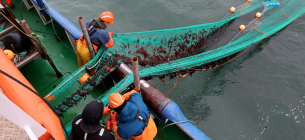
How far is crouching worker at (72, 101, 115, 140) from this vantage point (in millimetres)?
2227

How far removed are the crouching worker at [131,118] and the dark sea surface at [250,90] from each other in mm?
1815

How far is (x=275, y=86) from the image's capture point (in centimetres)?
482

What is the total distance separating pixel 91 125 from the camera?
2365mm

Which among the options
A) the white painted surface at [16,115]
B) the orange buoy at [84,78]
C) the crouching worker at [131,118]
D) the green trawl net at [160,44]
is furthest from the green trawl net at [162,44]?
the white painted surface at [16,115]

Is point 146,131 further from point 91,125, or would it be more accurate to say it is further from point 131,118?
point 91,125

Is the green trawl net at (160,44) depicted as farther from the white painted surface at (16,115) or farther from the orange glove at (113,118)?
→ the white painted surface at (16,115)

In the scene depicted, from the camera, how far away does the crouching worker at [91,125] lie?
2.23m

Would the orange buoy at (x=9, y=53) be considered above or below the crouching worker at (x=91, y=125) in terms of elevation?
above

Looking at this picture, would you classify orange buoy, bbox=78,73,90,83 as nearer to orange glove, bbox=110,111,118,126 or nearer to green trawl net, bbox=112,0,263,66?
green trawl net, bbox=112,0,263,66

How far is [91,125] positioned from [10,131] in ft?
2.96

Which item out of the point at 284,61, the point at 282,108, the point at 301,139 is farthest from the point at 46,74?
the point at 284,61

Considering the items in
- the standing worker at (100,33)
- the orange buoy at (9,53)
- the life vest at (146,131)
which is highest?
the standing worker at (100,33)

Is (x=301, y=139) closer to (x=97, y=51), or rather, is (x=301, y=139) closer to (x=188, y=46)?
(x=188, y=46)

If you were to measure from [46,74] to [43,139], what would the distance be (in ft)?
10.0
